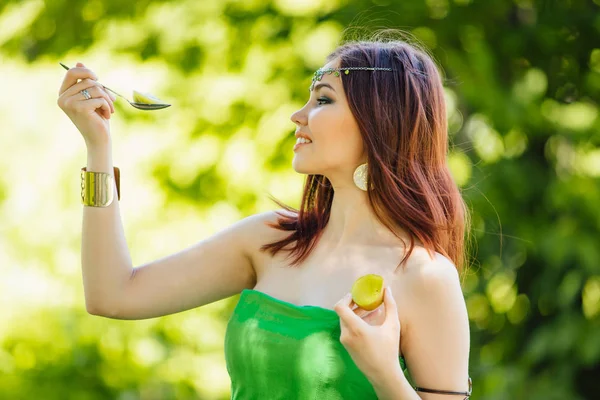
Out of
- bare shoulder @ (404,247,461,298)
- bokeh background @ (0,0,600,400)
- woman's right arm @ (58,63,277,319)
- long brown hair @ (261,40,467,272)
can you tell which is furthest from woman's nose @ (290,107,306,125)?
bokeh background @ (0,0,600,400)

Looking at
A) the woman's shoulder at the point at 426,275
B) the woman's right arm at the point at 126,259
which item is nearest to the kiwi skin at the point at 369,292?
the woman's shoulder at the point at 426,275

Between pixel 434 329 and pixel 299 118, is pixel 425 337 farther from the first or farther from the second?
pixel 299 118

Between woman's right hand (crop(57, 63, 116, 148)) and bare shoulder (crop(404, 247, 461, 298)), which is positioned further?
woman's right hand (crop(57, 63, 116, 148))

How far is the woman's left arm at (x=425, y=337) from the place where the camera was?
5.70 ft

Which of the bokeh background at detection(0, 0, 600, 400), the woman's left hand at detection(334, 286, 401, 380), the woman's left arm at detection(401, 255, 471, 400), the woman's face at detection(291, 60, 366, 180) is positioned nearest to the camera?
the woman's left hand at detection(334, 286, 401, 380)

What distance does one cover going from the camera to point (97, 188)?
2047 millimetres

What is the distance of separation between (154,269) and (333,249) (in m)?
0.44

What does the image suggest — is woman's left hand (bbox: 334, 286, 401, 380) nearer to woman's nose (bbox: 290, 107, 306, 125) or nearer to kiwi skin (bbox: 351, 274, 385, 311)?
kiwi skin (bbox: 351, 274, 385, 311)

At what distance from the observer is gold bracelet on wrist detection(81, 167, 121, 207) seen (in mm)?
2043

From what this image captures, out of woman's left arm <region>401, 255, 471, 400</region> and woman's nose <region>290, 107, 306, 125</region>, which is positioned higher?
woman's nose <region>290, 107, 306, 125</region>

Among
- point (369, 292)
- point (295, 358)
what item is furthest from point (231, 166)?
point (369, 292)

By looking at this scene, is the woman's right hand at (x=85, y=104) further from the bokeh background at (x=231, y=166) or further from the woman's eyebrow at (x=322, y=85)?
the bokeh background at (x=231, y=166)

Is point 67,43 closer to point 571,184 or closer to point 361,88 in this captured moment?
point 571,184

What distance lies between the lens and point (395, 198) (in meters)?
2.00
